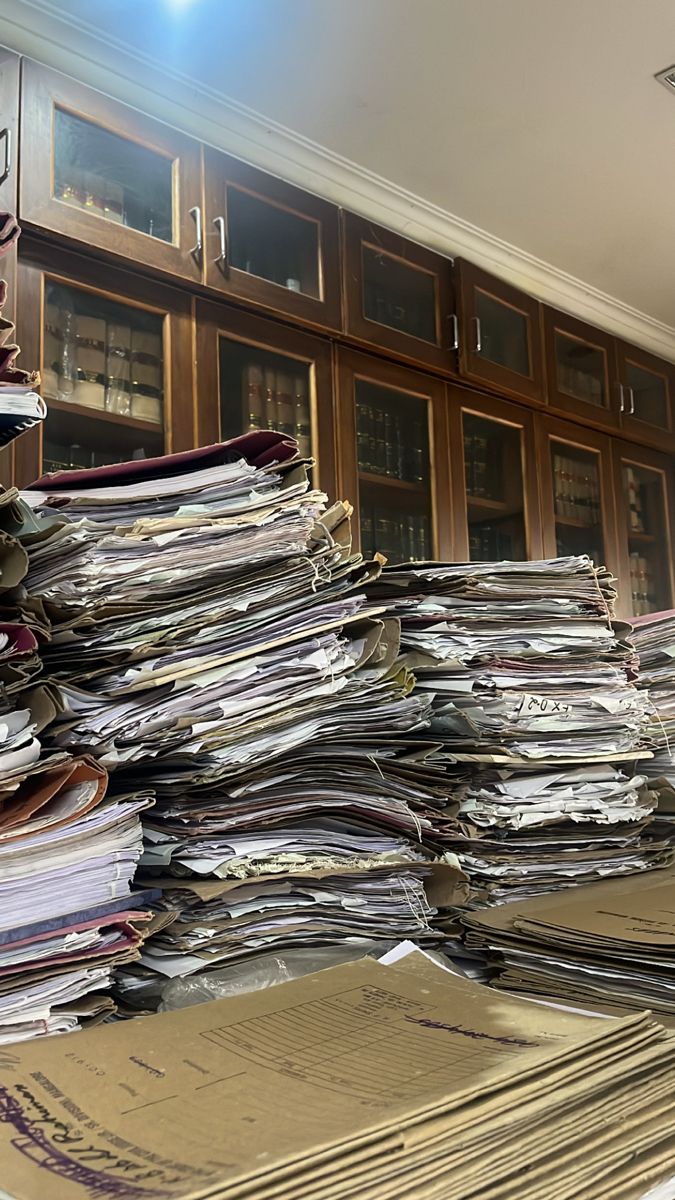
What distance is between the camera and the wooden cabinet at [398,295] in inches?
101

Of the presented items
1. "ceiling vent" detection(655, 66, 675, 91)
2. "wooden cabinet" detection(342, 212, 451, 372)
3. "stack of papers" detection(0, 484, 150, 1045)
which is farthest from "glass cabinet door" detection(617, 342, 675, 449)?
"stack of papers" detection(0, 484, 150, 1045)

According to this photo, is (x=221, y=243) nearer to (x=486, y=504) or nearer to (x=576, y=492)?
(x=486, y=504)

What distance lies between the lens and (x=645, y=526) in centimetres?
366

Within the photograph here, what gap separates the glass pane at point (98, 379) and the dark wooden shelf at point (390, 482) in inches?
26.4

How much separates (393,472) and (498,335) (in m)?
0.67

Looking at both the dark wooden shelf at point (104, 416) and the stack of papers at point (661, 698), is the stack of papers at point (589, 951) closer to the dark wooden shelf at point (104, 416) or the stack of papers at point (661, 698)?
the stack of papers at point (661, 698)

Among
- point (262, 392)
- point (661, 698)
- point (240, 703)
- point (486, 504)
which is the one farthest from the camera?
point (486, 504)

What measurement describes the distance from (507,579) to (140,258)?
1385mm

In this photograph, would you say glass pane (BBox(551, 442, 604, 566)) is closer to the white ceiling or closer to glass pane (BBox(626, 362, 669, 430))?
glass pane (BBox(626, 362, 669, 430))

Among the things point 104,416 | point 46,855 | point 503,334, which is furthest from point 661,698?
point 503,334

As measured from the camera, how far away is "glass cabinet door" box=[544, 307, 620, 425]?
125 inches

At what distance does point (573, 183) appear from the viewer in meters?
2.72

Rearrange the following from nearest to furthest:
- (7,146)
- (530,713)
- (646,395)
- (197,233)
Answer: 1. (530,713)
2. (7,146)
3. (197,233)
4. (646,395)

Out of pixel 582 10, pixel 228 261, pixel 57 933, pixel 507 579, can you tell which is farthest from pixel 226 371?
pixel 57 933
